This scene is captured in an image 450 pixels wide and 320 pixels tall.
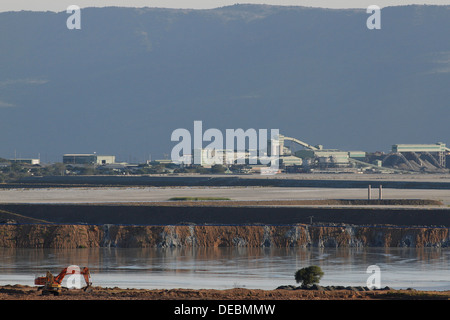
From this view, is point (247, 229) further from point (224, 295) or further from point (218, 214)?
point (224, 295)

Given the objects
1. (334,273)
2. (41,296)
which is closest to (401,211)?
(334,273)

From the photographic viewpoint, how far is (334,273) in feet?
142

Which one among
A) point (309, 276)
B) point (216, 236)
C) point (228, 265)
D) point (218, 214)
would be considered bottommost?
point (228, 265)

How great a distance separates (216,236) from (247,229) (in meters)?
2.06

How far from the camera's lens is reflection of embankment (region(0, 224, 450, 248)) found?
2191 inches

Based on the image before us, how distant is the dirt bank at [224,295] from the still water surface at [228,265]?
3.93m

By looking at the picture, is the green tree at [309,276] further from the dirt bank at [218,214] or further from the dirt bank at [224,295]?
the dirt bank at [218,214]

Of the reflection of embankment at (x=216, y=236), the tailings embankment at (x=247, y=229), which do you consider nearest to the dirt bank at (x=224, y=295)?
the reflection of embankment at (x=216, y=236)

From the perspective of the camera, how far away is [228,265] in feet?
154

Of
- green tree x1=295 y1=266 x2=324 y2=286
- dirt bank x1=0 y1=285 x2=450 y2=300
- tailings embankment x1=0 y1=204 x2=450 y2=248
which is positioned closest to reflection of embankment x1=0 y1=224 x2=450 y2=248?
tailings embankment x1=0 y1=204 x2=450 y2=248

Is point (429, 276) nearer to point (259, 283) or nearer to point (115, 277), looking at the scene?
→ point (259, 283)

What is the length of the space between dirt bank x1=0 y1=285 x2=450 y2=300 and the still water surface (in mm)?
3928

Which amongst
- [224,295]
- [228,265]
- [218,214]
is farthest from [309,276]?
[218,214]

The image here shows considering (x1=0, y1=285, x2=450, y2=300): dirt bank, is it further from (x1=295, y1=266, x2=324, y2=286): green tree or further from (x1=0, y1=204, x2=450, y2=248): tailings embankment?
(x1=0, y1=204, x2=450, y2=248): tailings embankment
